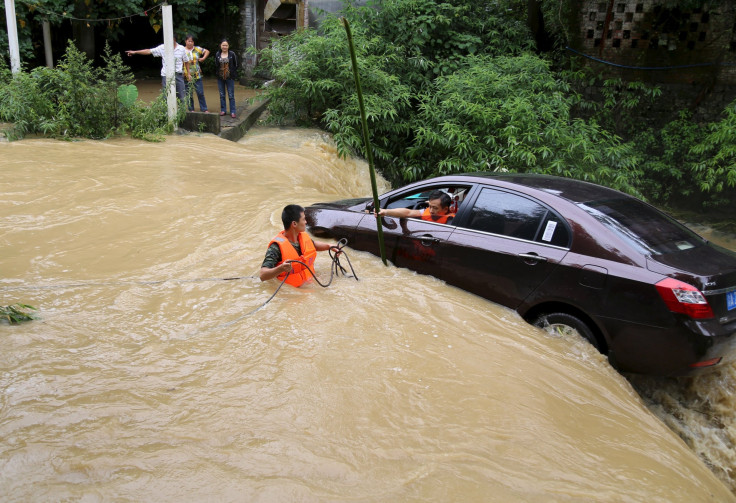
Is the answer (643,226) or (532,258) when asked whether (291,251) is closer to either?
(532,258)

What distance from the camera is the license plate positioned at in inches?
157

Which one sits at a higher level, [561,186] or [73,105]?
[73,105]

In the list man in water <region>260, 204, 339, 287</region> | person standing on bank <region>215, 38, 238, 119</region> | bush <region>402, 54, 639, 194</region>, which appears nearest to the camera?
man in water <region>260, 204, 339, 287</region>

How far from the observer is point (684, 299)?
3.85 meters

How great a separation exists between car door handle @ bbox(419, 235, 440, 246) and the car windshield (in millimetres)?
1346

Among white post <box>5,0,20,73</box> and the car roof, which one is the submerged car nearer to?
the car roof

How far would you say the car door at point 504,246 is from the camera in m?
4.60

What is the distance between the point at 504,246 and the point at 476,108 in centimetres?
625

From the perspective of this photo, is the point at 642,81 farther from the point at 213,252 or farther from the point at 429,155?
the point at 213,252


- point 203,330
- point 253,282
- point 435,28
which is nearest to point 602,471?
point 203,330

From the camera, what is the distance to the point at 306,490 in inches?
111

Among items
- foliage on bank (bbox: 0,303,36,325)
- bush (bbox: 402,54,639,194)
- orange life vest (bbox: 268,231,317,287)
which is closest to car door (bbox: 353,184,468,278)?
orange life vest (bbox: 268,231,317,287)

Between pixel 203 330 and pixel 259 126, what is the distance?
356 inches

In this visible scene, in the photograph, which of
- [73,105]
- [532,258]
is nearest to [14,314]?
[532,258]
